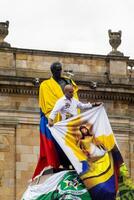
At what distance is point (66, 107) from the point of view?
1493 cm

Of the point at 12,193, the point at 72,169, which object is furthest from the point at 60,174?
the point at 12,193

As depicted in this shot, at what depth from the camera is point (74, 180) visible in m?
14.5

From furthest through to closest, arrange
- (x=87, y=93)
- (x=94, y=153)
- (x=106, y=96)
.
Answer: (x=106, y=96)
(x=87, y=93)
(x=94, y=153)

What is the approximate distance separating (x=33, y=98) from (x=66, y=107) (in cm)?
1857

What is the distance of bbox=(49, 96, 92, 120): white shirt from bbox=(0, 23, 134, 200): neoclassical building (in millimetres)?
17189

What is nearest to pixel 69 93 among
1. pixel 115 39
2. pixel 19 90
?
pixel 19 90

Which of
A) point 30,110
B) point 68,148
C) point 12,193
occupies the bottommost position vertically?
point 12,193

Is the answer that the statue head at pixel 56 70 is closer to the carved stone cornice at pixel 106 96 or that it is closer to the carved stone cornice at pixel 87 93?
the carved stone cornice at pixel 87 93

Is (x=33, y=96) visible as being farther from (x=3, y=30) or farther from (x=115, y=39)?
(x=115, y=39)

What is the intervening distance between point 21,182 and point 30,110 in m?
2.27

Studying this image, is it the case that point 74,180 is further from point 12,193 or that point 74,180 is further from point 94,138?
point 12,193

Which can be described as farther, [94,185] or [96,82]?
[96,82]

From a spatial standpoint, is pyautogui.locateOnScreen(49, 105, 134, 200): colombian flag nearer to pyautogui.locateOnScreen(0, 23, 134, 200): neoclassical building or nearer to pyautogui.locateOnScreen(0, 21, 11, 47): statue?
pyautogui.locateOnScreen(0, 23, 134, 200): neoclassical building

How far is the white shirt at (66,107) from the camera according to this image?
581 inches
